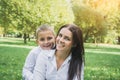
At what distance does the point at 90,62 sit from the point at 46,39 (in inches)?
244

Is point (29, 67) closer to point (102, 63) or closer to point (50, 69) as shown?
point (50, 69)

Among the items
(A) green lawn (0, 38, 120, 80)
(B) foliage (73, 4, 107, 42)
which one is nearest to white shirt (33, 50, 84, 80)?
(A) green lawn (0, 38, 120, 80)

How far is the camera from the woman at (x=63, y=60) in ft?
7.98

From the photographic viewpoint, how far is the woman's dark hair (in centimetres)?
246

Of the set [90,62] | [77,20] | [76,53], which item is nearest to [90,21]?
[77,20]

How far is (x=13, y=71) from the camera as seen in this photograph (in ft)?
24.2

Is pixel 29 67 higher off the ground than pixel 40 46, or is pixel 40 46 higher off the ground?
pixel 40 46

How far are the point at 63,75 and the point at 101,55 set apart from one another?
8.04 meters

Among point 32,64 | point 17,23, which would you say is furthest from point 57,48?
point 17,23

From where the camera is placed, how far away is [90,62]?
9.18m

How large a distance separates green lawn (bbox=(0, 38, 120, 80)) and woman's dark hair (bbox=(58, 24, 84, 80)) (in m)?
4.23

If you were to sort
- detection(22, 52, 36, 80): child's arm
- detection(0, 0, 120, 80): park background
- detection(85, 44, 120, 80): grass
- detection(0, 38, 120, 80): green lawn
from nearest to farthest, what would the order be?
detection(22, 52, 36, 80): child's arm < detection(0, 38, 120, 80): green lawn < detection(85, 44, 120, 80): grass < detection(0, 0, 120, 80): park background

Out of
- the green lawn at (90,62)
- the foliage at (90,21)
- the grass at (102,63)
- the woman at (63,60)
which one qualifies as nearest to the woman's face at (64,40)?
the woman at (63,60)

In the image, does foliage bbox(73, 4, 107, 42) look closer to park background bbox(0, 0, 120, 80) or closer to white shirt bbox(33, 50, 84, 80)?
park background bbox(0, 0, 120, 80)
